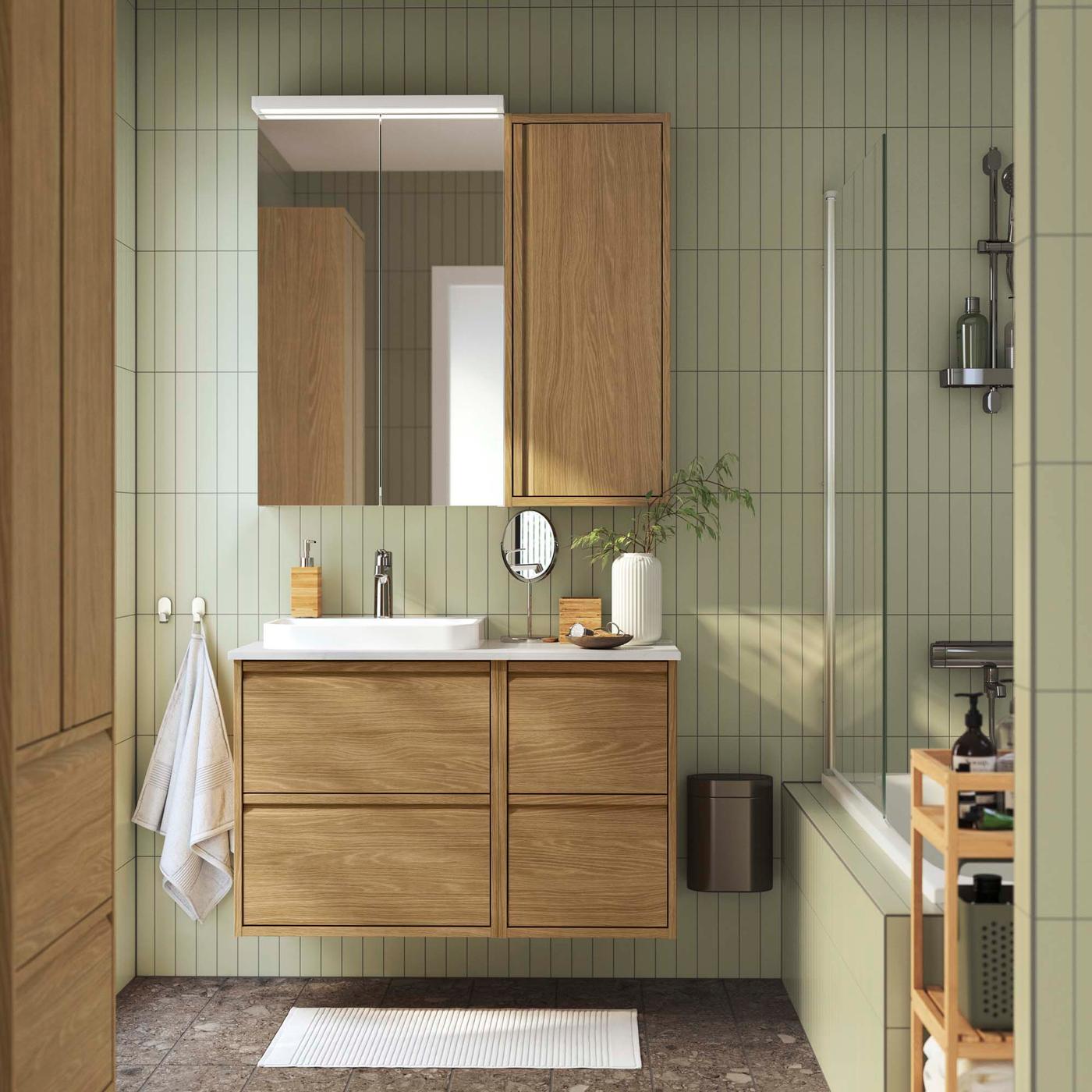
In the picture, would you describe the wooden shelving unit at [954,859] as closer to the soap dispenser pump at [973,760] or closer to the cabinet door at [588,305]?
the soap dispenser pump at [973,760]

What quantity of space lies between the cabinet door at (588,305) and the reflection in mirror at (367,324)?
14 cm

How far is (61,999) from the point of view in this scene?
126 cm

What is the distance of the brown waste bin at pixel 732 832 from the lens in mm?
2951

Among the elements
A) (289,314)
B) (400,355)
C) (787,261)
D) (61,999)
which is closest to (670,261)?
(787,261)

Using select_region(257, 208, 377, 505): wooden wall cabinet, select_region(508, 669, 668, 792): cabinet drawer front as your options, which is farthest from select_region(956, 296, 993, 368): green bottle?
select_region(257, 208, 377, 505): wooden wall cabinet

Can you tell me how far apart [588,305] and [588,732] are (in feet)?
3.73

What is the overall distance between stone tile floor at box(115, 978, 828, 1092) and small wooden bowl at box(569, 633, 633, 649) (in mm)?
990

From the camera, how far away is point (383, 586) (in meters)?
3.05

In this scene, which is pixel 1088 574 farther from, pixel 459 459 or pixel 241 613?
pixel 241 613

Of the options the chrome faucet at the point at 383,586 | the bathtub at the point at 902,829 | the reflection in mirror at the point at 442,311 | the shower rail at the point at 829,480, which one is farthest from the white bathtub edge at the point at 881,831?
the chrome faucet at the point at 383,586

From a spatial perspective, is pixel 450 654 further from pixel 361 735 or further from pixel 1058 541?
pixel 1058 541

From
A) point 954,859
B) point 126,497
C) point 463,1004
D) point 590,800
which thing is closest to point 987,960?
point 954,859

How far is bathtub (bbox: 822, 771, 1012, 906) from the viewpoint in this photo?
6.44 ft

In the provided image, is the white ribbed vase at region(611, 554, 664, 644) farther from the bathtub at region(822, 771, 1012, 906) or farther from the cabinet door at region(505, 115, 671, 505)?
the bathtub at region(822, 771, 1012, 906)
